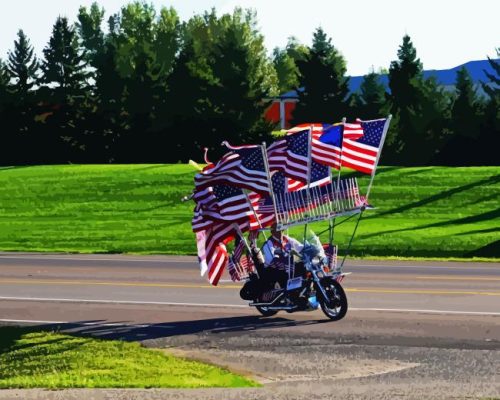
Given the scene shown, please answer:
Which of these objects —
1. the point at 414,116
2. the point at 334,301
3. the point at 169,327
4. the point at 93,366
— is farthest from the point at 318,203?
the point at 414,116

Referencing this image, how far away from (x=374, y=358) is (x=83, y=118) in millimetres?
63030

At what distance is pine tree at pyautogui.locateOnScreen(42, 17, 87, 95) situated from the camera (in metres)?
87.8

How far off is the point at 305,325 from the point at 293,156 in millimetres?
2825

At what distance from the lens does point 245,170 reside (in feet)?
57.3

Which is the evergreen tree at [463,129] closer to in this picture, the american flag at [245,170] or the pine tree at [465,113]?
the pine tree at [465,113]

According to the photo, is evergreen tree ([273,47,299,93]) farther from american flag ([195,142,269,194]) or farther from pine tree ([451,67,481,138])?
american flag ([195,142,269,194])

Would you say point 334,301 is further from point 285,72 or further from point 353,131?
point 285,72

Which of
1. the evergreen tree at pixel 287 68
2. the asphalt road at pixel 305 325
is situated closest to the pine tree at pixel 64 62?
the asphalt road at pixel 305 325

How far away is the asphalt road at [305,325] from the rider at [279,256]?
76cm

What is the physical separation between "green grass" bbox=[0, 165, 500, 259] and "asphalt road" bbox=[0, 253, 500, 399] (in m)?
7.85

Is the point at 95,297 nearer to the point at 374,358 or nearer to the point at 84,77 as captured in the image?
the point at 374,358

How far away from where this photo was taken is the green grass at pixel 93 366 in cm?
1241

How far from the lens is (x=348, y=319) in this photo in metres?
18.2

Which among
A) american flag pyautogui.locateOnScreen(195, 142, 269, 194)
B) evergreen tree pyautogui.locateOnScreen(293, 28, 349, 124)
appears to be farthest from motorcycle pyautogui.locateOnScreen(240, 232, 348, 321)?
evergreen tree pyautogui.locateOnScreen(293, 28, 349, 124)
